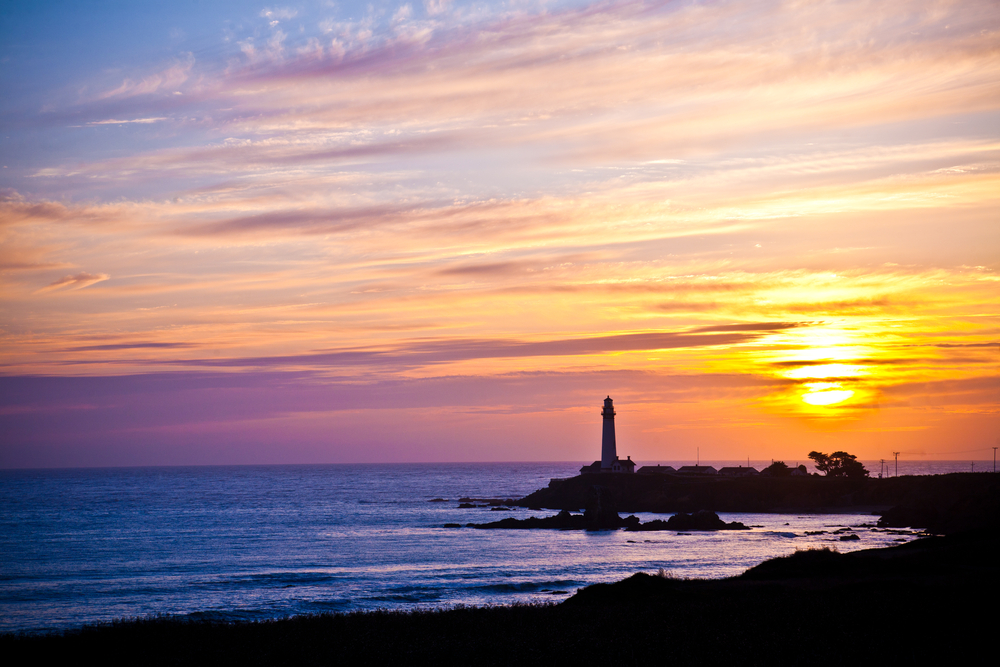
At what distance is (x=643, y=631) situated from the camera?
782 inches

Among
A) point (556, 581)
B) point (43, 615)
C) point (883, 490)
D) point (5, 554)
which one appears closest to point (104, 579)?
point (43, 615)

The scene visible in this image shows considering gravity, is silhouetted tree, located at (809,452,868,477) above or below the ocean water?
above

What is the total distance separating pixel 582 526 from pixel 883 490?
128 feet

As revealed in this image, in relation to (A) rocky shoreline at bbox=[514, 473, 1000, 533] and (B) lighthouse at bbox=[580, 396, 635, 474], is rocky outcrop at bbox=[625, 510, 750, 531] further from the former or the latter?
(B) lighthouse at bbox=[580, 396, 635, 474]

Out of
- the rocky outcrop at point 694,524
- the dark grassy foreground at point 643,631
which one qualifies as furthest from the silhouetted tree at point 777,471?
the dark grassy foreground at point 643,631

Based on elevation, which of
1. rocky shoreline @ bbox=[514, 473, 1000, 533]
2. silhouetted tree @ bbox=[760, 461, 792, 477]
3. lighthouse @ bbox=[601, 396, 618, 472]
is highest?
lighthouse @ bbox=[601, 396, 618, 472]

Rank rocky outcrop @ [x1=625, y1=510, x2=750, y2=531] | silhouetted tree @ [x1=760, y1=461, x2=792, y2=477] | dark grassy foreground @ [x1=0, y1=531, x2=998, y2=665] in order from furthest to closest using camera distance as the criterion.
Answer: silhouetted tree @ [x1=760, y1=461, x2=792, y2=477] → rocky outcrop @ [x1=625, y1=510, x2=750, y2=531] → dark grassy foreground @ [x1=0, y1=531, x2=998, y2=665]

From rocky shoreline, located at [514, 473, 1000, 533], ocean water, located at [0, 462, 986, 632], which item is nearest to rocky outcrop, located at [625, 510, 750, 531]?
ocean water, located at [0, 462, 986, 632]

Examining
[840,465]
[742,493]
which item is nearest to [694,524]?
[742,493]

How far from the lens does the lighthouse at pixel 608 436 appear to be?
9644 cm

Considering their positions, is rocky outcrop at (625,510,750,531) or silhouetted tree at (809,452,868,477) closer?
rocky outcrop at (625,510,750,531)

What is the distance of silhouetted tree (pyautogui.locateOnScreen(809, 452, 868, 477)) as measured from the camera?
315 feet

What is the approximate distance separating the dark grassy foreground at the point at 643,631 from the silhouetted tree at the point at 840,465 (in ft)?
240

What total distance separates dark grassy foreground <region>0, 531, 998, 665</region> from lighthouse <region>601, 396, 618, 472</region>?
67.7 m
